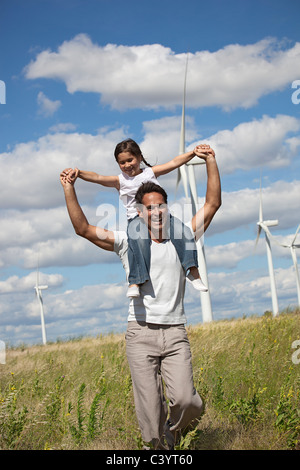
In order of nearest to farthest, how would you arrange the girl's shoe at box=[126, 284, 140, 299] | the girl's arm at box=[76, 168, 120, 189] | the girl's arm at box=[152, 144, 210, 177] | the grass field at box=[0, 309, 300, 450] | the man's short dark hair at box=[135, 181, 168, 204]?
1. the girl's shoe at box=[126, 284, 140, 299]
2. the man's short dark hair at box=[135, 181, 168, 204]
3. the girl's arm at box=[152, 144, 210, 177]
4. the girl's arm at box=[76, 168, 120, 189]
5. the grass field at box=[0, 309, 300, 450]

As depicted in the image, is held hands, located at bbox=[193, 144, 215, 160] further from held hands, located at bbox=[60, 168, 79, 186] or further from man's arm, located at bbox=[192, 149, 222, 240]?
held hands, located at bbox=[60, 168, 79, 186]

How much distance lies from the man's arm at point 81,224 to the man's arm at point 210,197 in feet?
2.74

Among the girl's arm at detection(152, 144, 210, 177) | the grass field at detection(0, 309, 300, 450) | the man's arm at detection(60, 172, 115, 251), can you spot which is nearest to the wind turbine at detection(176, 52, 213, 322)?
the grass field at detection(0, 309, 300, 450)

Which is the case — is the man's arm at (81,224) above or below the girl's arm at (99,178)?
below

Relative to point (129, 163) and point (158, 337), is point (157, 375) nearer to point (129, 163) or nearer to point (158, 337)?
point (158, 337)

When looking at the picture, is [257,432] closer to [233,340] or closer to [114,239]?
[114,239]

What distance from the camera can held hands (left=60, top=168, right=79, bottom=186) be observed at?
4953 mm

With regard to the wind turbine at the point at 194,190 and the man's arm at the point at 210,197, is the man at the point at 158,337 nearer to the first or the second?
the man's arm at the point at 210,197

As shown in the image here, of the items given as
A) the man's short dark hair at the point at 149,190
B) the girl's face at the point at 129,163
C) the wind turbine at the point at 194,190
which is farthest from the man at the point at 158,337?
the wind turbine at the point at 194,190

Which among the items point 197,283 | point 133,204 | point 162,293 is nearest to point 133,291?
point 162,293

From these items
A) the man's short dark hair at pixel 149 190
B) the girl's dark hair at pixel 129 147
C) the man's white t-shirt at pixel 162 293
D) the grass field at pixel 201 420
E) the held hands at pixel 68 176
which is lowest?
the grass field at pixel 201 420

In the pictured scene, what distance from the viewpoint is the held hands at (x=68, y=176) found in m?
4.95

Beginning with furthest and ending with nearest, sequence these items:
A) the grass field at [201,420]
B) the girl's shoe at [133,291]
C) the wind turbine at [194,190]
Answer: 1. the wind turbine at [194,190]
2. the grass field at [201,420]
3. the girl's shoe at [133,291]
